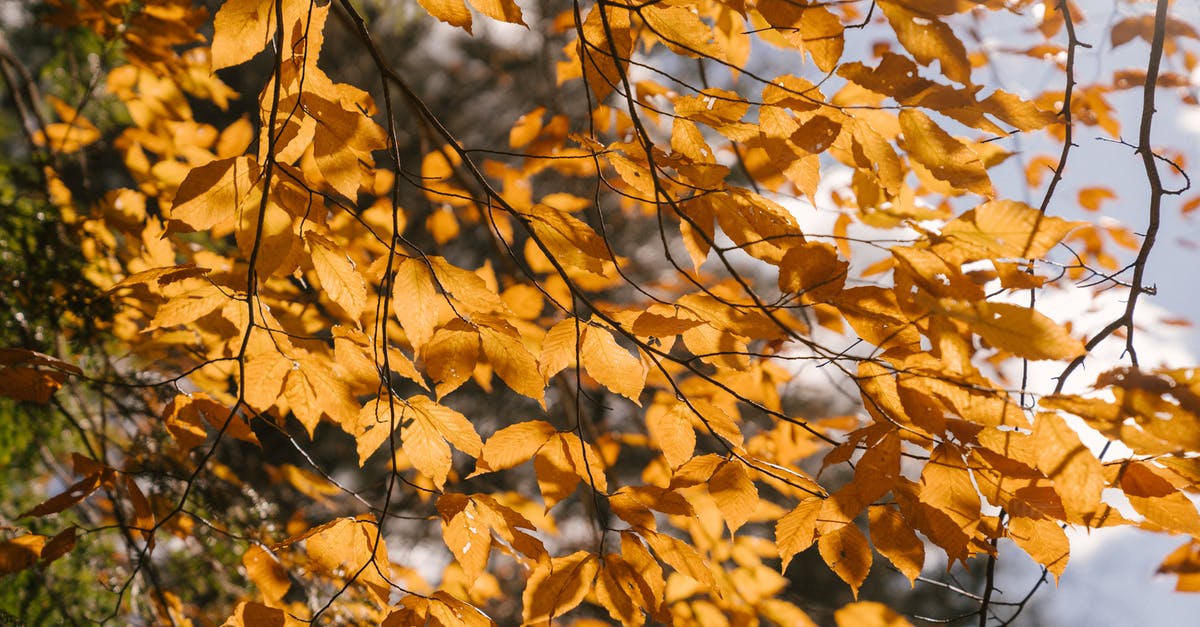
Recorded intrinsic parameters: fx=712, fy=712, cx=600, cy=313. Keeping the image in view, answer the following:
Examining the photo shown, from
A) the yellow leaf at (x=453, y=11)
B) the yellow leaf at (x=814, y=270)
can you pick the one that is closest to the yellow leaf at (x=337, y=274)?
the yellow leaf at (x=453, y=11)

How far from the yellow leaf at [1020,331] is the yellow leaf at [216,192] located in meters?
0.86

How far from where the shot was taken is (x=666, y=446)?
111 centimetres

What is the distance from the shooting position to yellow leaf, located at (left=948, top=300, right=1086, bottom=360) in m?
0.70

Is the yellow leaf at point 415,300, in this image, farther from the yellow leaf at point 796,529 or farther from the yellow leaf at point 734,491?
the yellow leaf at point 796,529

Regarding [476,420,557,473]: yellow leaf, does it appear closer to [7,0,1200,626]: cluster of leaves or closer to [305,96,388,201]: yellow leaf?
[7,0,1200,626]: cluster of leaves

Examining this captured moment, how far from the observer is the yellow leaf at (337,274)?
101 centimetres

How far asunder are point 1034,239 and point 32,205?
251 cm

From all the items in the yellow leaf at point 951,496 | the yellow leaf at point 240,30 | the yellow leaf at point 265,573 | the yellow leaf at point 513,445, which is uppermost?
the yellow leaf at point 240,30

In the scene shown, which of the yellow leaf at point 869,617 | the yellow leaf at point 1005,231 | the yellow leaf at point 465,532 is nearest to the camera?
the yellow leaf at point 1005,231

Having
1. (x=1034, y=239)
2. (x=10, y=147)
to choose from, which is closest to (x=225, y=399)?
(x=1034, y=239)

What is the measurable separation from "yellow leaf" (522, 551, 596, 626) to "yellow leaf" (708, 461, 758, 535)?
0.75 feet

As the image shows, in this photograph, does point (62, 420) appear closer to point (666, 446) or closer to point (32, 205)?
point (32, 205)

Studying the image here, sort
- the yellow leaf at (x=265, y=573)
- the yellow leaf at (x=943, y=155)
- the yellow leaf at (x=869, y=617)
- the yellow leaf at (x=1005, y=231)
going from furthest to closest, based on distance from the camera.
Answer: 1. the yellow leaf at (x=869, y=617)
2. the yellow leaf at (x=265, y=573)
3. the yellow leaf at (x=943, y=155)
4. the yellow leaf at (x=1005, y=231)

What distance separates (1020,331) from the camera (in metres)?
0.71
